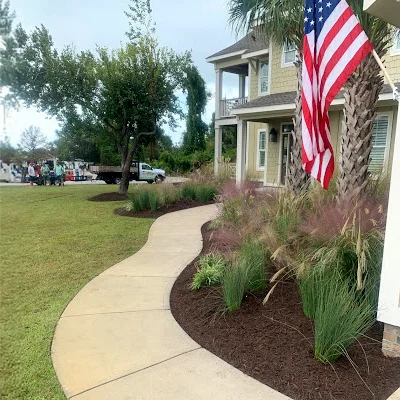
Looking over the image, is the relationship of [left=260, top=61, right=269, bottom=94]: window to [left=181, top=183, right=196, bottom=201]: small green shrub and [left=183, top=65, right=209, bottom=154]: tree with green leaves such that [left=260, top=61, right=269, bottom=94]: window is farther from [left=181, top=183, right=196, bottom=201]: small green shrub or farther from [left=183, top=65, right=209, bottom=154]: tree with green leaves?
[left=183, top=65, right=209, bottom=154]: tree with green leaves

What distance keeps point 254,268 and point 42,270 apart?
11.6 feet

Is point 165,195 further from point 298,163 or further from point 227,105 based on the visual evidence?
point 227,105

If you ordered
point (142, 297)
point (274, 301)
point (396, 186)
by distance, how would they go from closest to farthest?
point (396, 186)
point (274, 301)
point (142, 297)

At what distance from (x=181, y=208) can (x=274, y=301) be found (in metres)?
7.84

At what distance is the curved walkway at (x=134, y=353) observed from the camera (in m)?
2.45

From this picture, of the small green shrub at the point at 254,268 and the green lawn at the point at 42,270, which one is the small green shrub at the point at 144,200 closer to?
the green lawn at the point at 42,270

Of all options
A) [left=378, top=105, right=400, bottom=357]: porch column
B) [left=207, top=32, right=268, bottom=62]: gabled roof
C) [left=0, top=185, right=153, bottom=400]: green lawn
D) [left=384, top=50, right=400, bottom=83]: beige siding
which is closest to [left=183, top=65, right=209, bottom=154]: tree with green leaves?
[left=207, top=32, right=268, bottom=62]: gabled roof

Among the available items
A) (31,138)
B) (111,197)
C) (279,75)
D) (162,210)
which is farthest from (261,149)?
(31,138)

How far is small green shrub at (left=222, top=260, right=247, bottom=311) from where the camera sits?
3.51m

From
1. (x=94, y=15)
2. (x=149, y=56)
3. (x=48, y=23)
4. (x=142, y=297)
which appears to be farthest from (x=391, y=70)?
(x=48, y=23)

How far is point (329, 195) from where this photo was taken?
17.5 feet

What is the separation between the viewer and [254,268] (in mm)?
3789

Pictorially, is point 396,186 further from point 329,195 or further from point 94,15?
point 94,15

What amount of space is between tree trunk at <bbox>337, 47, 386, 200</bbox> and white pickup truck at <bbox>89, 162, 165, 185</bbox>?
2300cm
